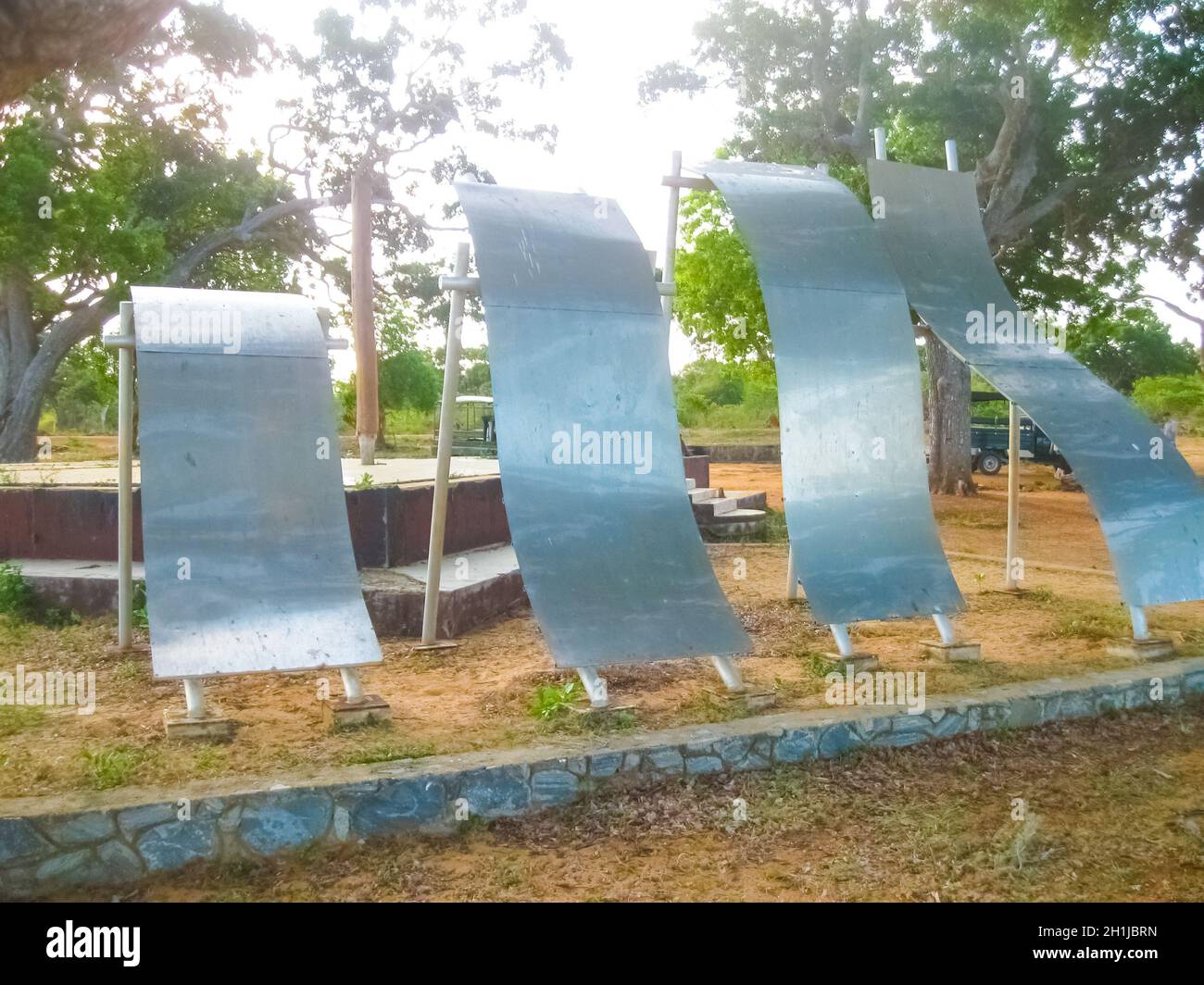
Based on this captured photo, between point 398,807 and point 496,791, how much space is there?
399 mm

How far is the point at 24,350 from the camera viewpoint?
20203 millimetres

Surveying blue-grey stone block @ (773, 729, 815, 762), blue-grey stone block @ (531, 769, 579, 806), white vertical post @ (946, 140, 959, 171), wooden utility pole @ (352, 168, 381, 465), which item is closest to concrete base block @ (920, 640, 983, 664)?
blue-grey stone block @ (773, 729, 815, 762)

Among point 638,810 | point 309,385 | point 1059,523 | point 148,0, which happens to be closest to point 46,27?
point 148,0

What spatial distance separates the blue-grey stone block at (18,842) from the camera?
3.74m

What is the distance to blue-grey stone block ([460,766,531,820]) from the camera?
4375 millimetres

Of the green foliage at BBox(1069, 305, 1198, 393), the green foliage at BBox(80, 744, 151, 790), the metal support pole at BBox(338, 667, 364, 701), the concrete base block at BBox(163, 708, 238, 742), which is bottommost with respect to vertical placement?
the green foliage at BBox(80, 744, 151, 790)

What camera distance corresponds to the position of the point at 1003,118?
59.8ft

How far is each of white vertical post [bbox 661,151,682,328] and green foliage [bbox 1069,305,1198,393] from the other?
31.2m

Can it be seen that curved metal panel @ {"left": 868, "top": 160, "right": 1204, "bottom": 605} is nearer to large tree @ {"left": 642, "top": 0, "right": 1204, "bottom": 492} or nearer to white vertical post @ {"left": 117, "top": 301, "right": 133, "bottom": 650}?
white vertical post @ {"left": 117, "top": 301, "right": 133, "bottom": 650}

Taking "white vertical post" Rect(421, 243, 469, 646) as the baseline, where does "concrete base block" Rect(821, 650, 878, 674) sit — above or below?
below

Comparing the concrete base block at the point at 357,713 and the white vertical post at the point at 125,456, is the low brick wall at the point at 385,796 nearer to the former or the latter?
the concrete base block at the point at 357,713

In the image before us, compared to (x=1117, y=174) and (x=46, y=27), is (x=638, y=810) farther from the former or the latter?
(x=1117, y=174)

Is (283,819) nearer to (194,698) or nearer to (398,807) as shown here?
(398,807)
